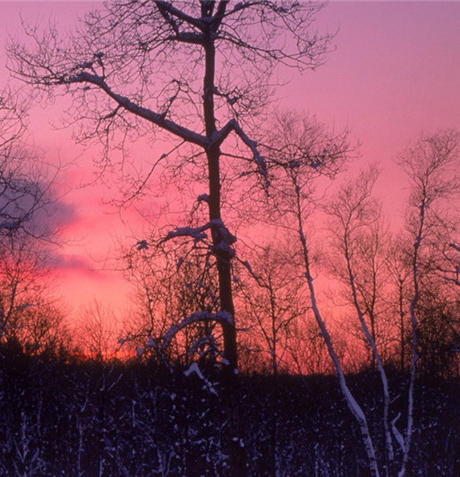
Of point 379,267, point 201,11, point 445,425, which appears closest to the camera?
point 201,11

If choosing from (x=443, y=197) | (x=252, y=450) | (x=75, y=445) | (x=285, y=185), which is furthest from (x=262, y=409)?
(x=285, y=185)

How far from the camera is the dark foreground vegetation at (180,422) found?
95.5 feet

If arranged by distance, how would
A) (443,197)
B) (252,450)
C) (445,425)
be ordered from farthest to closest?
(445,425) < (252,450) < (443,197)

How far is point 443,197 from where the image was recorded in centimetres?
2325

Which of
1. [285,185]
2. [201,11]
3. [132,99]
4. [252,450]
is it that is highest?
[201,11]

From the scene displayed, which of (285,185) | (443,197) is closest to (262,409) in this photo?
(443,197)

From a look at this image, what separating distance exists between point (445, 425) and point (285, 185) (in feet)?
105

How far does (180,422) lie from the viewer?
30.7 m

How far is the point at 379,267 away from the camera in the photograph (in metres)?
30.8

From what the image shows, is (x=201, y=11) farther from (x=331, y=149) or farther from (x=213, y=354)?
(x=213, y=354)

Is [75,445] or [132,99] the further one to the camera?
[75,445]

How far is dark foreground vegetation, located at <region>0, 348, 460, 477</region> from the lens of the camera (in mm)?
29094

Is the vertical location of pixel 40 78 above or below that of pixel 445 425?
above

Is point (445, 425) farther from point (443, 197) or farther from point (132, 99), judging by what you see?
point (132, 99)
